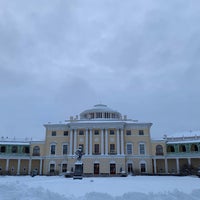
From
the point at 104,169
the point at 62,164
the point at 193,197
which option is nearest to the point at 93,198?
the point at 193,197

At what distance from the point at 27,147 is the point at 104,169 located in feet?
63.1

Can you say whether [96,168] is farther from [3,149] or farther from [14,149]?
[3,149]

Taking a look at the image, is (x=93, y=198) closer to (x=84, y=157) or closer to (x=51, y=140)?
(x=84, y=157)

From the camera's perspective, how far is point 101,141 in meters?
53.7

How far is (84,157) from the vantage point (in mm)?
52219

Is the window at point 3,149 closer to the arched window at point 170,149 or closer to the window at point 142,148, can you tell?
the window at point 142,148

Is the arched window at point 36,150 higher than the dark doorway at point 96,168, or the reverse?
the arched window at point 36,150

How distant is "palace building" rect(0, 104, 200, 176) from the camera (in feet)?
172

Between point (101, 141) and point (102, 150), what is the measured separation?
188cm

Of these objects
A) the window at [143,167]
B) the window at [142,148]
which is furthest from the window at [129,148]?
the window at [143,167]

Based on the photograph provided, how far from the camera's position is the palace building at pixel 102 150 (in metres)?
52.3

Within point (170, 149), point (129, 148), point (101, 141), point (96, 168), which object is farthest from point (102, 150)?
point (170, 149)

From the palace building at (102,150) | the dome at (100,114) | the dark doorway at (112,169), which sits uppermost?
the dome at (100,114)

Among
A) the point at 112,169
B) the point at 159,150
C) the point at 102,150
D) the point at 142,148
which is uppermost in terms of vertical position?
the point at 142,148
